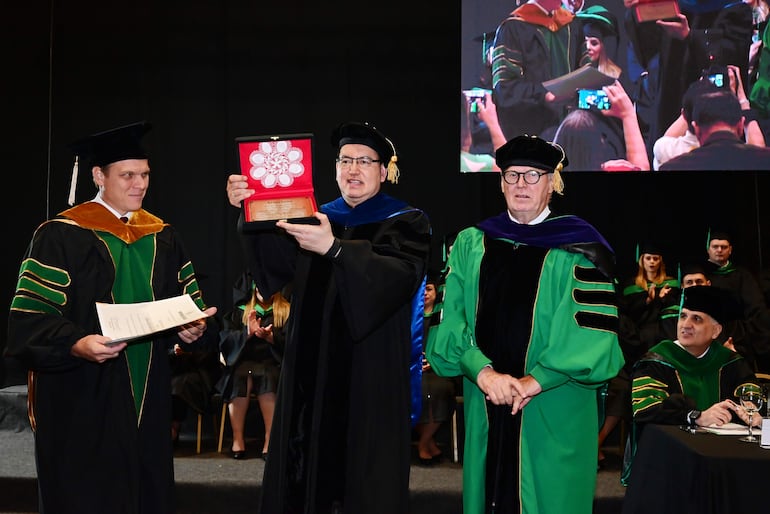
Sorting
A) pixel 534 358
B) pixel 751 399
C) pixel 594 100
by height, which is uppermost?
pixel 594 100

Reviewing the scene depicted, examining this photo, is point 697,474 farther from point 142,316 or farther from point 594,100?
point 594,100

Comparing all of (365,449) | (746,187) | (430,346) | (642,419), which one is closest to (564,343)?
(430,346)

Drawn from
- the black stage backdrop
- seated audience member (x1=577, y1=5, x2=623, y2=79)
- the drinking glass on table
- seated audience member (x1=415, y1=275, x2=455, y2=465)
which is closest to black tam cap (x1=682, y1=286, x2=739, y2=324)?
the drinking glass on table

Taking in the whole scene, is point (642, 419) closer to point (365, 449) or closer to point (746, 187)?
point (365, 449)

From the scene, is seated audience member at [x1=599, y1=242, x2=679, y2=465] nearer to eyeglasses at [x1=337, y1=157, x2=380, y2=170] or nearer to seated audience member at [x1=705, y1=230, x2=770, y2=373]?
seated audience member at [x1=705, y1=230, x2=770, y2=373]

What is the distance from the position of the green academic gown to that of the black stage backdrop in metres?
4.36

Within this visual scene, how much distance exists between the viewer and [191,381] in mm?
6957

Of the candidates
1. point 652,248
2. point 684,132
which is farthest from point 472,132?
point 652,248

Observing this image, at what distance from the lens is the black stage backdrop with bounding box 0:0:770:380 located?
8016 mm

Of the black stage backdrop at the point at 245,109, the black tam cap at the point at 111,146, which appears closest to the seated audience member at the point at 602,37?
the black stage backdrop at the point at 245,109

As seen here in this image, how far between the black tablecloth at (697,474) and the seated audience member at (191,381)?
394 cm

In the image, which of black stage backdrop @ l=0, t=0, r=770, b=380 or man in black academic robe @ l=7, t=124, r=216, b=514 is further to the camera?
black stage backdrop @ l=0, t=0, r=770, b=380

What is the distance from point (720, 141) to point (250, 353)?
430 cm

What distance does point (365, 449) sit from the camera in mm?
3285
